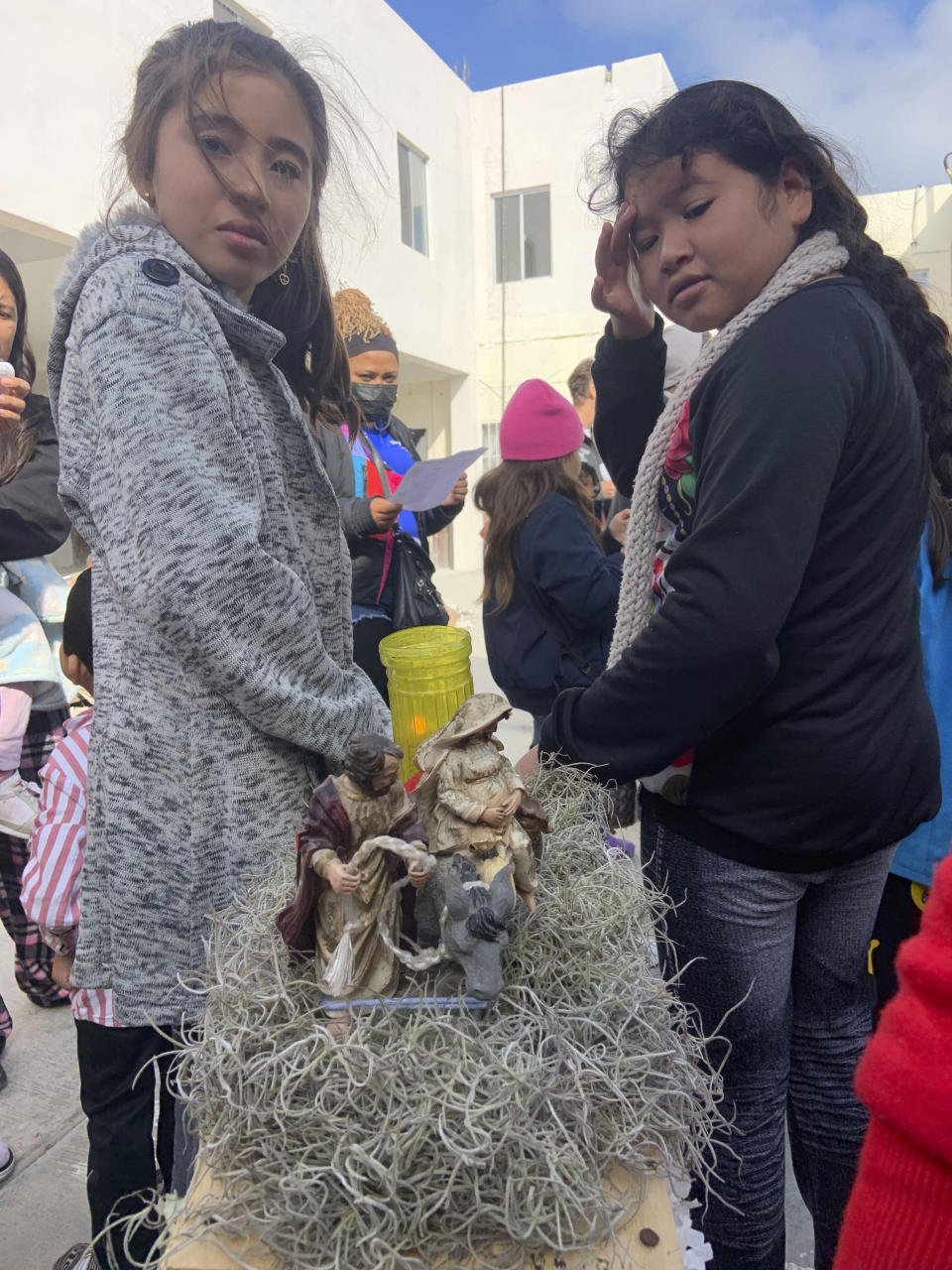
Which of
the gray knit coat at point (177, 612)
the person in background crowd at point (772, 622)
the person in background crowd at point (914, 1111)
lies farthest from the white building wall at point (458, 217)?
the person in background crowd at point (914, 1111)

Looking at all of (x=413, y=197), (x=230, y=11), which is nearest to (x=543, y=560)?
(x=230, y=11)

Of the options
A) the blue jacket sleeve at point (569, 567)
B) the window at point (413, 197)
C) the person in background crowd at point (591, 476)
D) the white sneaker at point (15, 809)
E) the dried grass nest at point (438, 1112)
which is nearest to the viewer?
the dried grass nest at point (438, 1112)

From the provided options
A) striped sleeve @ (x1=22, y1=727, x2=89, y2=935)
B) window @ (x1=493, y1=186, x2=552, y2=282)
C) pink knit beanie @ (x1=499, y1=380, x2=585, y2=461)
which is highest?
window @ (x1=493, y1=186, x2=552, y2=282)

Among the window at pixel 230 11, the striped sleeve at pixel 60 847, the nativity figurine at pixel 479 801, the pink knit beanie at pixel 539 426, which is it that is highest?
the window at pixel 230 11

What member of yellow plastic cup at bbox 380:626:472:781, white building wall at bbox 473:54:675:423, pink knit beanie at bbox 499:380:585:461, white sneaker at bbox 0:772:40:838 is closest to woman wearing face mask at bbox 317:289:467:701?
pink knit beanie at bbox 499:380:585:461

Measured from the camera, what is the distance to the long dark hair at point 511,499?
273cm

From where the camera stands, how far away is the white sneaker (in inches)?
82.1

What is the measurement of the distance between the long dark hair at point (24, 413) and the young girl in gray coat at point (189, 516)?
102 cm

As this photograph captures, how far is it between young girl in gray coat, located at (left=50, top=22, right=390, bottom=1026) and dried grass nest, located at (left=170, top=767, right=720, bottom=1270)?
0.70ft

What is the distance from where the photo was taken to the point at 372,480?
Result: 2928 mm

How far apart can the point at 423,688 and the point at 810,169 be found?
4.09 feet

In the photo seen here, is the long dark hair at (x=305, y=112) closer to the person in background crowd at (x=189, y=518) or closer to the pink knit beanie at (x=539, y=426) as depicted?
the person in background crowd at (x=189, y=518)

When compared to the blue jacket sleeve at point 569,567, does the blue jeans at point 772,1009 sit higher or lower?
lower

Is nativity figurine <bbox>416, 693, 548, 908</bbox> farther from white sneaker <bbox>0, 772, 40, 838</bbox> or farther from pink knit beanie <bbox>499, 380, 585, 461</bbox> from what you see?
pink knit beanie <bbox>499, 380, 585, 461</bbox>
